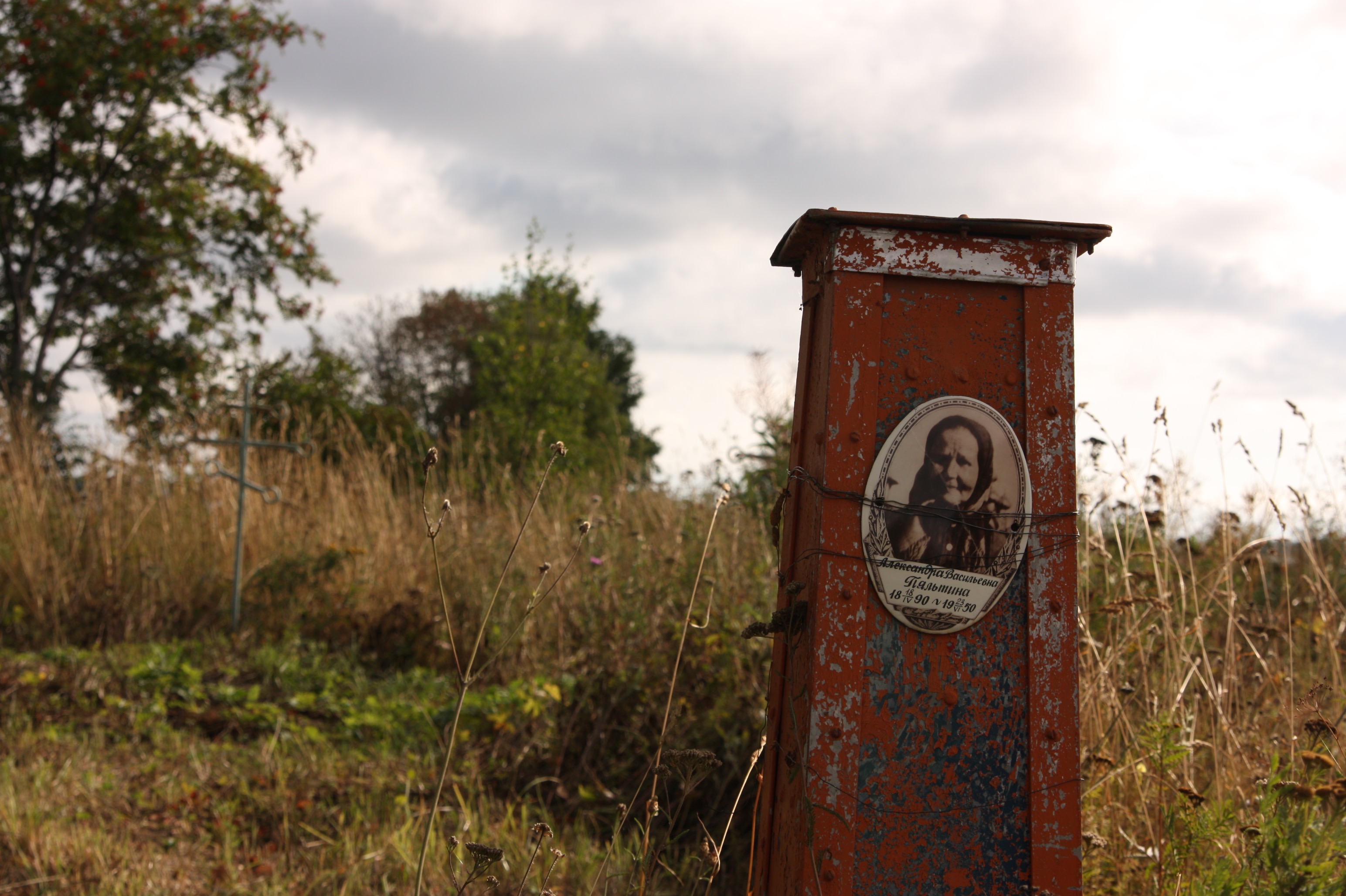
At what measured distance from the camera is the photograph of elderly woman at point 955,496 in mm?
1696

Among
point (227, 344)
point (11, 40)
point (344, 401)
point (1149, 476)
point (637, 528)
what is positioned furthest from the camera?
point (344, 401)

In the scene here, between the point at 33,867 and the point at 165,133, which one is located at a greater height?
the point at 165,133

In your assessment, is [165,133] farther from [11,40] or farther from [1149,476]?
[1149,476]

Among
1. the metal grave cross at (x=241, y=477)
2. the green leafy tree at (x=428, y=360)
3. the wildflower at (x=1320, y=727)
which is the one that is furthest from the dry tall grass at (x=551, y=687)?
the green leafy tree at (x=428, y=360)

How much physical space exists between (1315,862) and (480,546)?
5000 millimetres

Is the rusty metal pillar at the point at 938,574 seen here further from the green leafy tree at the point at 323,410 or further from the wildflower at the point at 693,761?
the green leafy tree at the point at 323,410

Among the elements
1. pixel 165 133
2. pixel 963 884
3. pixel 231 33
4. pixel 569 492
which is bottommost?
pixel 963 884

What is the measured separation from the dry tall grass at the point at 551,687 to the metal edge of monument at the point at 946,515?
2.02ft

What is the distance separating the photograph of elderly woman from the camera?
1.70m

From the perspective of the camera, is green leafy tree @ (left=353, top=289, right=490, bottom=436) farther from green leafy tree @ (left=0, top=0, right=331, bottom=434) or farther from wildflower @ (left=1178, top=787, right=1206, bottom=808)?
wildflower @ (left=1178, top=787, right=1206, bottom=808)

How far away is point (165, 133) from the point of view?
1195cm

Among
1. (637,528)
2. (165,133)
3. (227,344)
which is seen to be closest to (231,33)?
(165,133)

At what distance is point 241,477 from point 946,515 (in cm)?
579

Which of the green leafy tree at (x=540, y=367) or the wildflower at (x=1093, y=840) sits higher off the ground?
the green leafy tree at (x=540, y=367)
